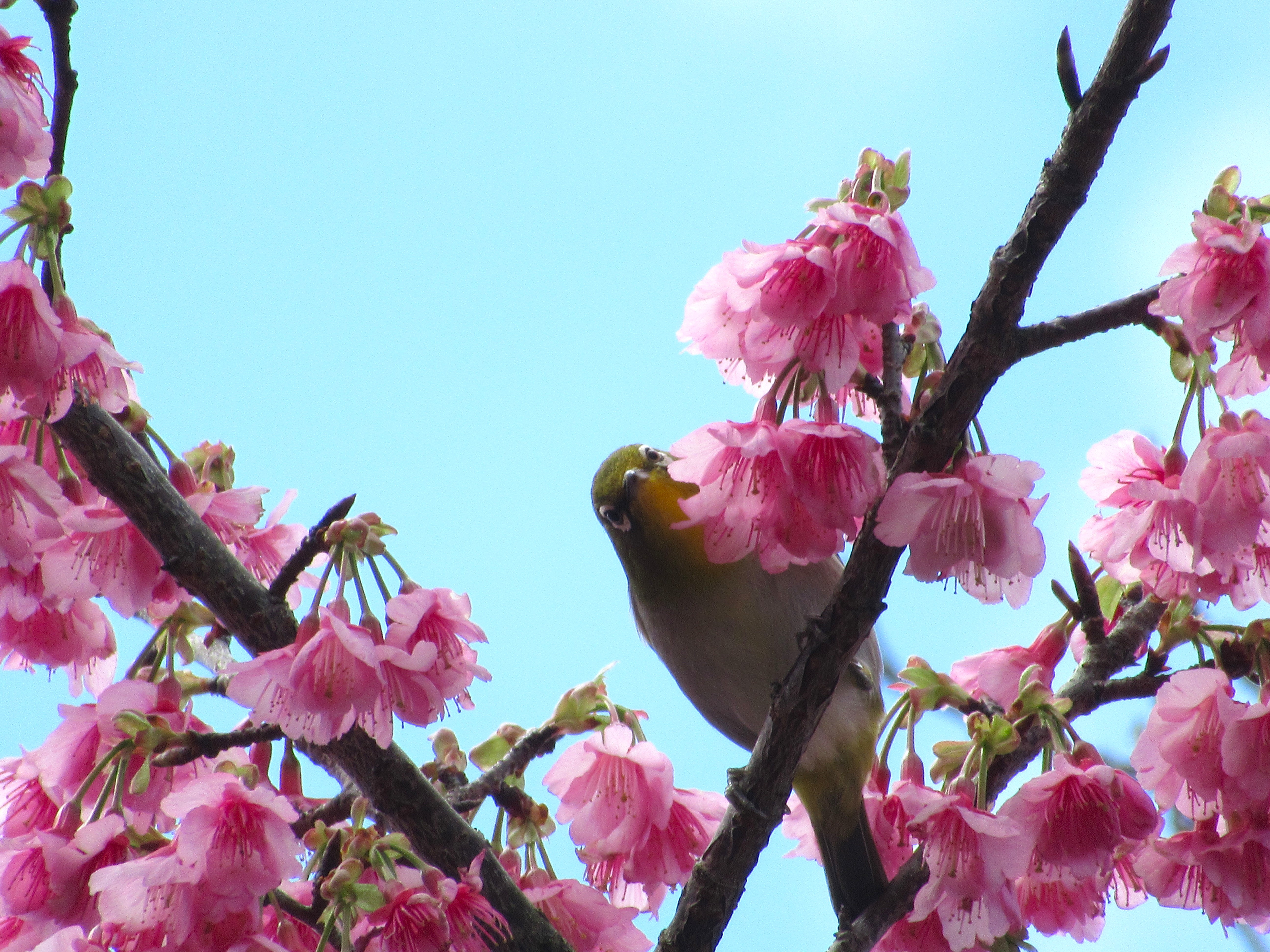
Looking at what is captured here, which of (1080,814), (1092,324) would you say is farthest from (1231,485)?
(1080,814)

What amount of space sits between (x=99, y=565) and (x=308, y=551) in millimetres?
413

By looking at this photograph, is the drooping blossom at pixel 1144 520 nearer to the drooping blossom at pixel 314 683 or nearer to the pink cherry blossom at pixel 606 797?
the pink cherry blossom at pixel 606 797

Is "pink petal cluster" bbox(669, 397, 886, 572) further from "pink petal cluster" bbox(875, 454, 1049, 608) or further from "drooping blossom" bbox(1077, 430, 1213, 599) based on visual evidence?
"drooping blossom" bbox(1077, 430, 1213, 599)

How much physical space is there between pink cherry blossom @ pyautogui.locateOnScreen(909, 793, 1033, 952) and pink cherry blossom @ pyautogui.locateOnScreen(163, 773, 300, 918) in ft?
3.16

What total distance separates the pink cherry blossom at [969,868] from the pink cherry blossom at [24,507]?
149cm

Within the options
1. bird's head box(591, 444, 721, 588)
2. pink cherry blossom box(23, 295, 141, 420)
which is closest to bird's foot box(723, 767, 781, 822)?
bird's head box(591, 444, 721, 588)

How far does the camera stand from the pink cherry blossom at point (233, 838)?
1631 mm

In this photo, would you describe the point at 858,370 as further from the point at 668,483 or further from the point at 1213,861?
the point at 668,483

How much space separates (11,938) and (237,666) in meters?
0.61

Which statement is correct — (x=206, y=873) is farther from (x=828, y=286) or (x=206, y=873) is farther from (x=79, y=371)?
(x=828, y=286)

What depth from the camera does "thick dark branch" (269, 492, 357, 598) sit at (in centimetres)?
179

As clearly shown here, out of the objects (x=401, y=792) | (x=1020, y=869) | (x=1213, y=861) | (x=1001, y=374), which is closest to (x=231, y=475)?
(x=401, y=792)

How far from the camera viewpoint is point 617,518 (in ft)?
10.4

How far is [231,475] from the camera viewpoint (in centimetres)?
229
